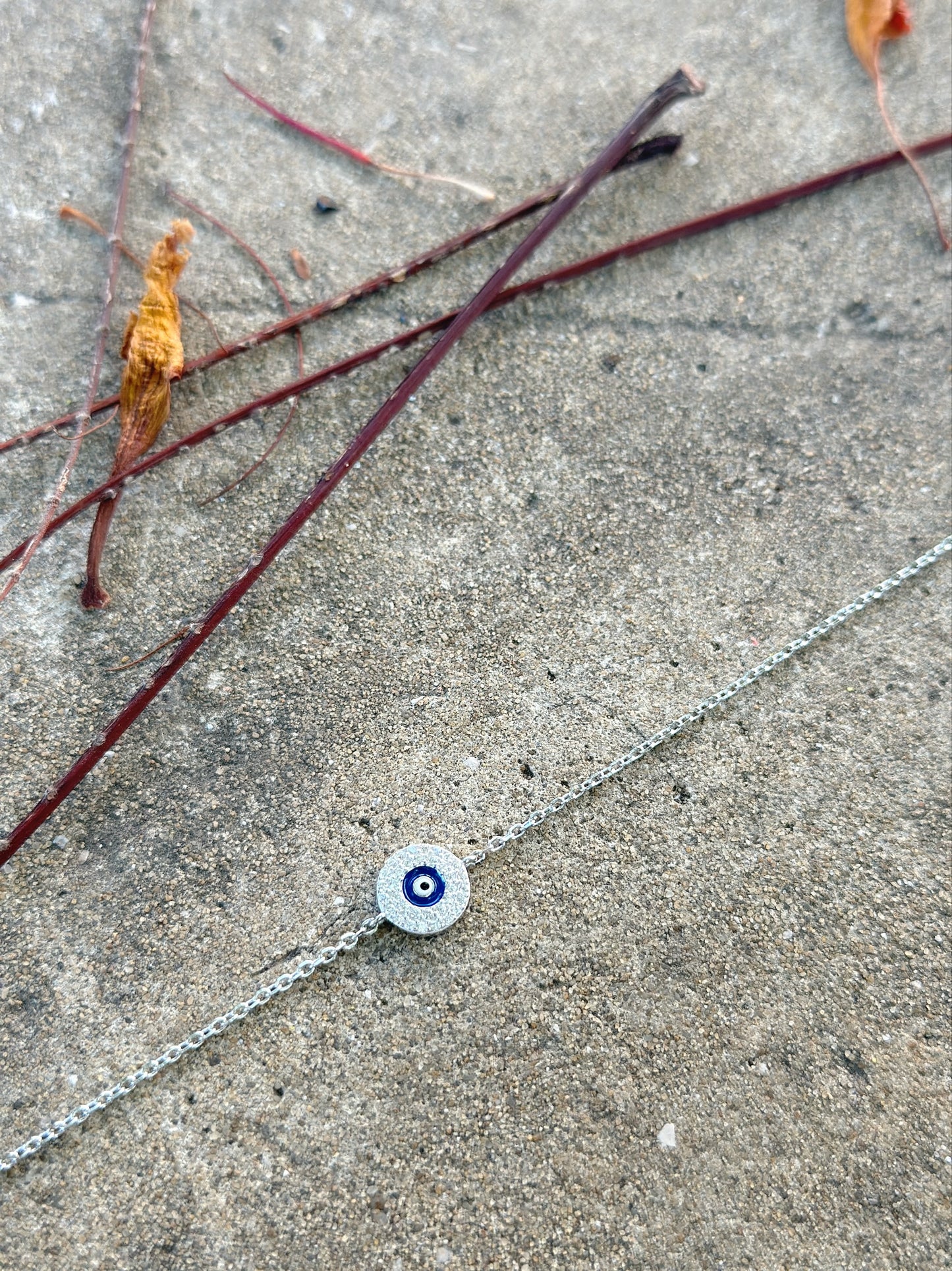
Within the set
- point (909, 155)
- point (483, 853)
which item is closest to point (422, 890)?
point (483, 853)

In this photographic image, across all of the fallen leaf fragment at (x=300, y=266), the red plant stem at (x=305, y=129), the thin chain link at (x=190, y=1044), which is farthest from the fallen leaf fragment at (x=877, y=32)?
the thin chain link at (x=190, y=1044)

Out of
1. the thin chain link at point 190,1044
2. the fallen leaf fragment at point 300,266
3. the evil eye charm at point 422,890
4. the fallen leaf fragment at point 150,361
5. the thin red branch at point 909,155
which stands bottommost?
the thin chain link at point 190,1044

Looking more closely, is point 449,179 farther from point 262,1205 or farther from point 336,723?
point 262,1205

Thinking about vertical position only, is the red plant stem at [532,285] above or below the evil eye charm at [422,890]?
above

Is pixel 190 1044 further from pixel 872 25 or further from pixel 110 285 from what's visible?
pixel 872 25

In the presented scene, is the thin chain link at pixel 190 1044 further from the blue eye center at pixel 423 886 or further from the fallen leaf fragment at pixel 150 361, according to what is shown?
the fallen leaf fragment at pixel 150 361

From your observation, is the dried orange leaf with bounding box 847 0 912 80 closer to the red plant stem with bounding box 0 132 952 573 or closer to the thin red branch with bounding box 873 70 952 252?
the thin red branch with bounding box 873 70 952 252
